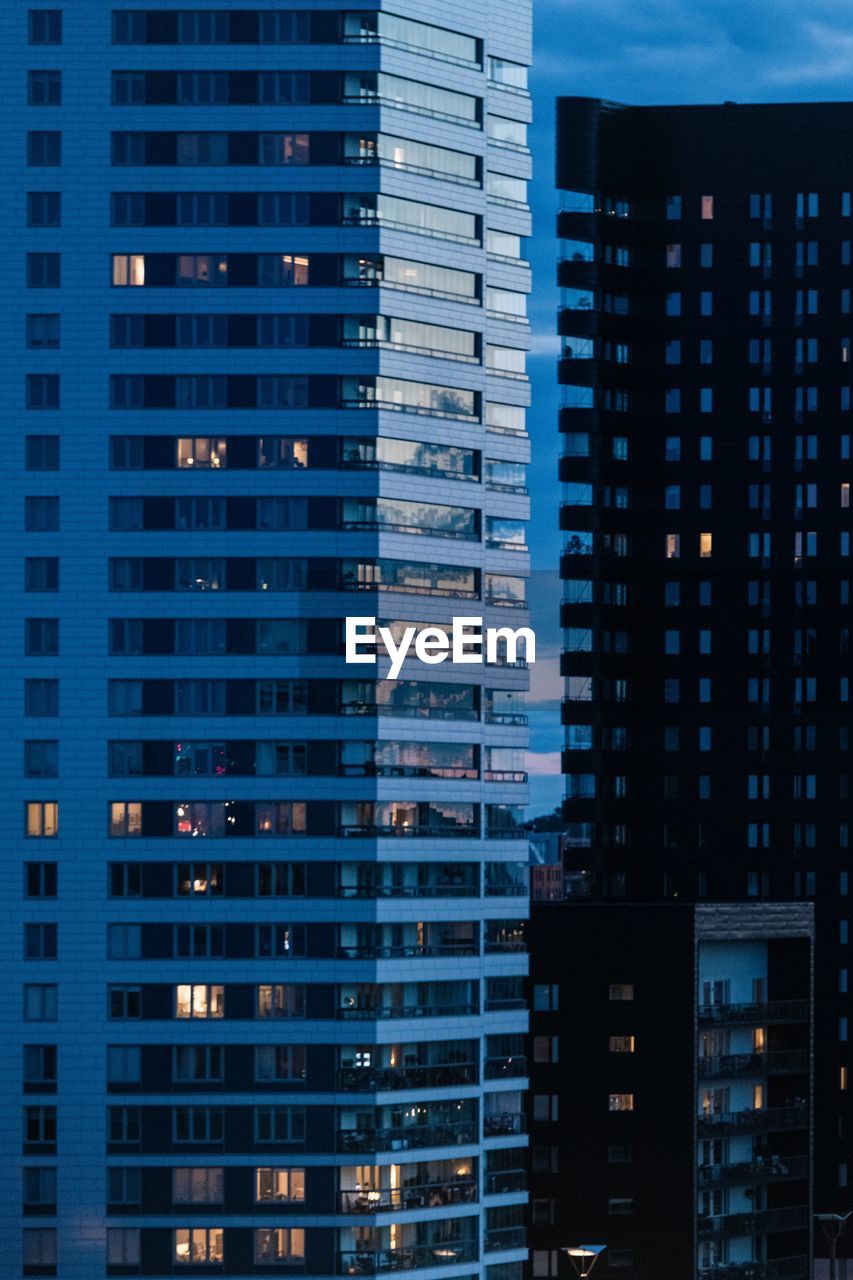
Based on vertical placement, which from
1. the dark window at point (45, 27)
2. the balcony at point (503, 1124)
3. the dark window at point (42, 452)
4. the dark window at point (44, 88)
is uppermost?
the dark window at point (45, 27)

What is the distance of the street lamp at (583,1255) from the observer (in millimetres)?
125438

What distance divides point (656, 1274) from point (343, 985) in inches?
1228

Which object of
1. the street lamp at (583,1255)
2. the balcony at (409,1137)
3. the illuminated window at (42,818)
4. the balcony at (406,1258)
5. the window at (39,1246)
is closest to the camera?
the window at (39,1246)

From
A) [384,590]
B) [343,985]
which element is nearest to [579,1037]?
[343,985]

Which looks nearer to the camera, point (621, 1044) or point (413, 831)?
point (413, 831)

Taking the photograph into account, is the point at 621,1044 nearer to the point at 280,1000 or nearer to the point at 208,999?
the point at 280,1000

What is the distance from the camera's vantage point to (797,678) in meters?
184

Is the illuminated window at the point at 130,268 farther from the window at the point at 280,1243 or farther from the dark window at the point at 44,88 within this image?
the window at the point at 280,1243

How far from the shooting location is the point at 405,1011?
122125 millimetres

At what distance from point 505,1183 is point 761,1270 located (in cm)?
2842

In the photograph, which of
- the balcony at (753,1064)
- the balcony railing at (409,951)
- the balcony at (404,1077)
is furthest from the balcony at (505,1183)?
the balcony at (753,1064)

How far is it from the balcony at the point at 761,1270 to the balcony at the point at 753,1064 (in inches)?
A: 443

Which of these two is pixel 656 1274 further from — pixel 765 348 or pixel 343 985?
pixel 765 348

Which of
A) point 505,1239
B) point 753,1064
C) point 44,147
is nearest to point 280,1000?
point 505,1239
